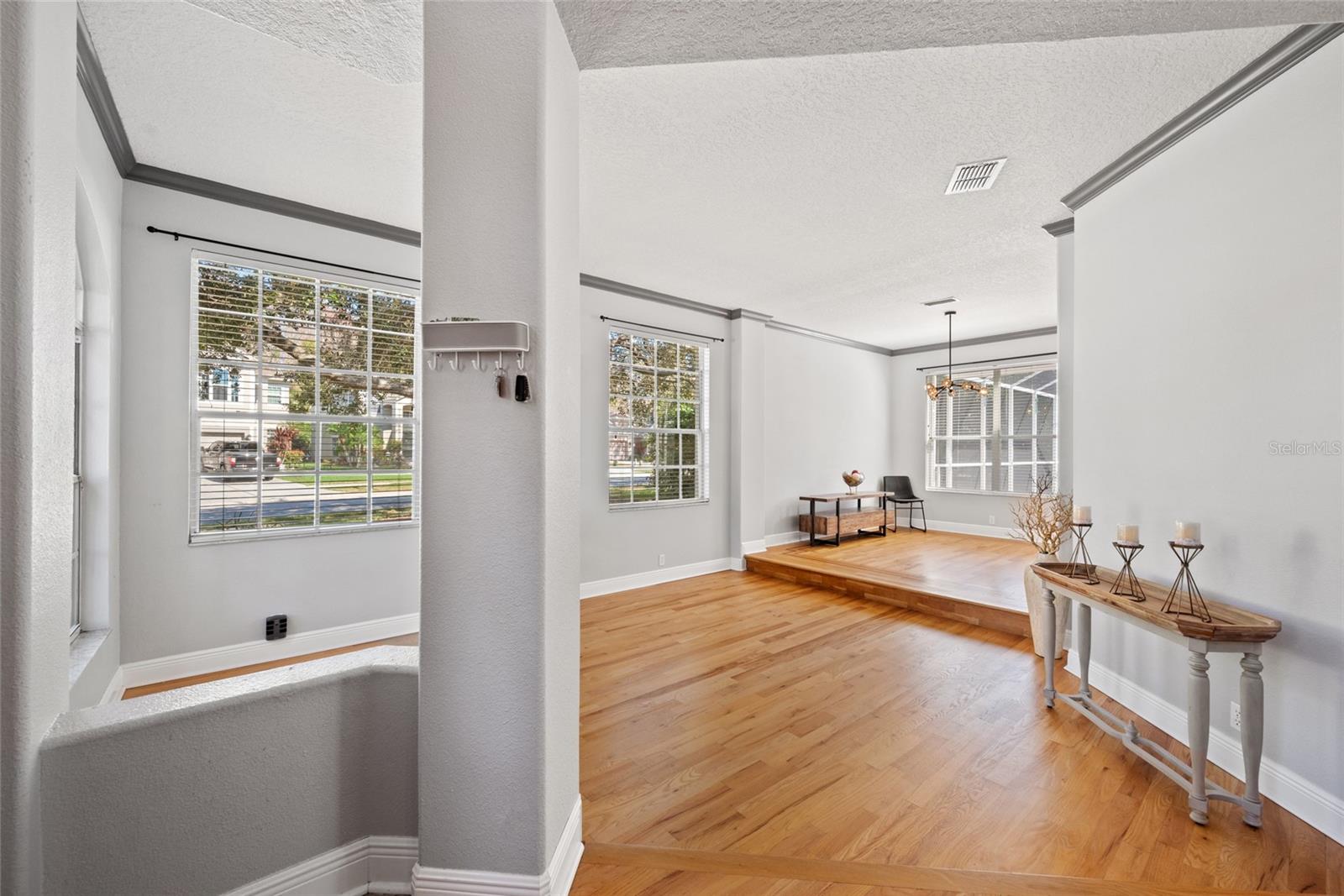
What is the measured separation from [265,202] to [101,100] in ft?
3.09

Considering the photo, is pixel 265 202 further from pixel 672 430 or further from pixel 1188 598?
pixel 1188 598

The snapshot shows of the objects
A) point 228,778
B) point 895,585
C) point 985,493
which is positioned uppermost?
point 985,493

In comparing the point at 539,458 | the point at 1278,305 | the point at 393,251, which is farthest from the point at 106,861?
the point at 1278,305

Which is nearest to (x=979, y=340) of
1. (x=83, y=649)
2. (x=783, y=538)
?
(x=783, y=538)

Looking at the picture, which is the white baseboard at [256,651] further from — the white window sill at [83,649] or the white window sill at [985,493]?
the white window sill at [985,493]

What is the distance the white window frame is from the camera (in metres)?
4.84

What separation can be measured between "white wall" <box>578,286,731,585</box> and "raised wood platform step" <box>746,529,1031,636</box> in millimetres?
724

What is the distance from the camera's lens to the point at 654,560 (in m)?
5.12

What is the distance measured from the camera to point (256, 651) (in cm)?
313

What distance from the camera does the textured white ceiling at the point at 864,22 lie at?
1.48 m

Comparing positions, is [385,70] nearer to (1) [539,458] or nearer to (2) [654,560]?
(1) [539,458]

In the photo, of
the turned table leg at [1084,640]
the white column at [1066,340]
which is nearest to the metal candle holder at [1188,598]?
the turned table leg at [1084,640]

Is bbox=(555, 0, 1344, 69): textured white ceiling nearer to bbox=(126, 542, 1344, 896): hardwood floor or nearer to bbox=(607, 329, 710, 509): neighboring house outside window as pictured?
bbox=(126, 542, 1344, 896): hardwood floor

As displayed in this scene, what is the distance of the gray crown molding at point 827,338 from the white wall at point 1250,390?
3.72m
